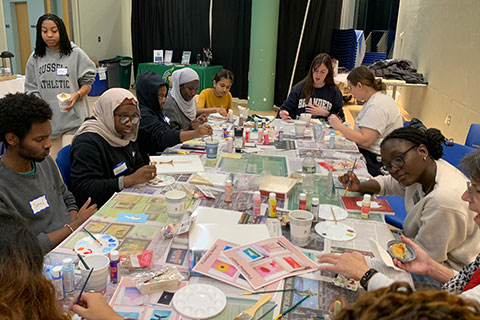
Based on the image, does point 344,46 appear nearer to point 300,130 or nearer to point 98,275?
point 300,130

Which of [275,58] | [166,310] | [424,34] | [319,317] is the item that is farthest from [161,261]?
[275,58]

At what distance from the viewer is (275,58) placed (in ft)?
24.5

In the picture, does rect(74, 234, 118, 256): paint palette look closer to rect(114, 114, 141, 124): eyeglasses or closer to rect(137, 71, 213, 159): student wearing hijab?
rect(114, 114, 141, 124): eyeglasses

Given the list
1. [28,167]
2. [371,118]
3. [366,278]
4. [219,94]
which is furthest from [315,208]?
[219,94]

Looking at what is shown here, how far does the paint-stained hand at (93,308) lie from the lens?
1125mm

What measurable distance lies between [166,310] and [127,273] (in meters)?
0.25

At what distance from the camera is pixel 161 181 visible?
2.22 meters

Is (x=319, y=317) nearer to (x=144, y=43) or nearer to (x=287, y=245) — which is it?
(x=287, y=245)

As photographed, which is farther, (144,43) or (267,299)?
(144,43)

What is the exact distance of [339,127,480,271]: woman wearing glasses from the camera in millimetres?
1649

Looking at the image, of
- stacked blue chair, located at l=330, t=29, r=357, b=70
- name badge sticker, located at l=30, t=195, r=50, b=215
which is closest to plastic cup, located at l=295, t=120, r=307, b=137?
name badge sticker, located at l=30, t=195, r=50, b=215

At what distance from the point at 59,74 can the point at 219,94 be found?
1633 mm

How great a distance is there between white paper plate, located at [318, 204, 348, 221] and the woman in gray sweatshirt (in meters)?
2.31

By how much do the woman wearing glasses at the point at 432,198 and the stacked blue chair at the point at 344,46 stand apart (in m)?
6.19
